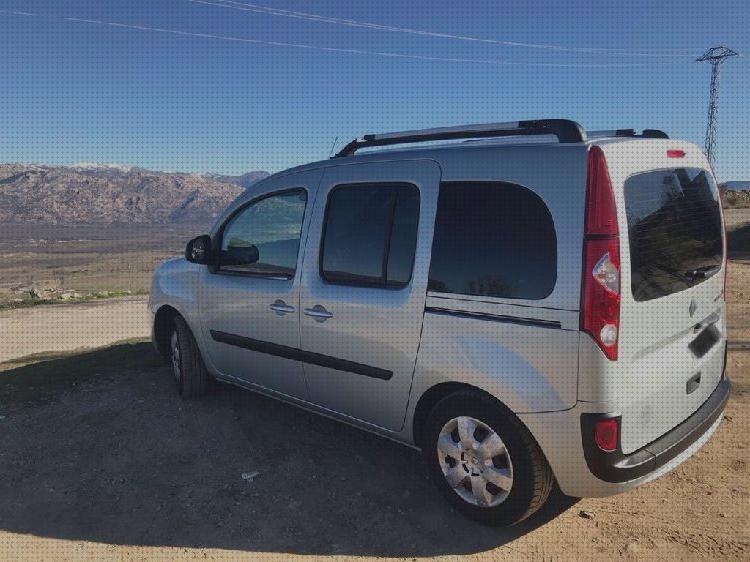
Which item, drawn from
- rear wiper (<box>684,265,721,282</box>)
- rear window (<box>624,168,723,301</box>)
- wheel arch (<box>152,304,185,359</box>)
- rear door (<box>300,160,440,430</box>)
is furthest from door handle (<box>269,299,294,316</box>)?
rear wiper (<box>684,265,721,282</box>)

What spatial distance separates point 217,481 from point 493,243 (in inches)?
88.2

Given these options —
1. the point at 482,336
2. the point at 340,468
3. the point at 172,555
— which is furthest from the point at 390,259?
the point at 172,555

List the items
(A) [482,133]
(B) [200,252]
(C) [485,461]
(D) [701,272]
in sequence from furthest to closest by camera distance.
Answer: (B) [200,252] → (A) [482,133] → (D) [701,272] → (C) [485,461]

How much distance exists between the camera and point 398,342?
10.4 ft

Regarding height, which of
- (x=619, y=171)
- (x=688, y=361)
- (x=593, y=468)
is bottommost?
(x=593, y=468)

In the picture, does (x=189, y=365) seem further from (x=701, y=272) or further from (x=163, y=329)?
(x=701, y=272)

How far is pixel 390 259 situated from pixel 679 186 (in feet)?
5.00

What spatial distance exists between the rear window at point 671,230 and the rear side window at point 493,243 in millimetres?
379

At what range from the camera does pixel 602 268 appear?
2.50 m

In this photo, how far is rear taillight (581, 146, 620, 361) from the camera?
2490mm

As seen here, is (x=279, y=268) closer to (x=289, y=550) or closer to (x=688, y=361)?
(x=289, y=550)

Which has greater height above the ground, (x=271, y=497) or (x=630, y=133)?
(x=630, y=133)

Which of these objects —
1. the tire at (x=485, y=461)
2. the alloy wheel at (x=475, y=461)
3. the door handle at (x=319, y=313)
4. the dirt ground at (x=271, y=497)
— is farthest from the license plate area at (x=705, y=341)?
the door handle at (x=319, y=313)

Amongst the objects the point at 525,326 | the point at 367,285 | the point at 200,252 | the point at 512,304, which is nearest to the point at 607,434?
the point at 525,326
